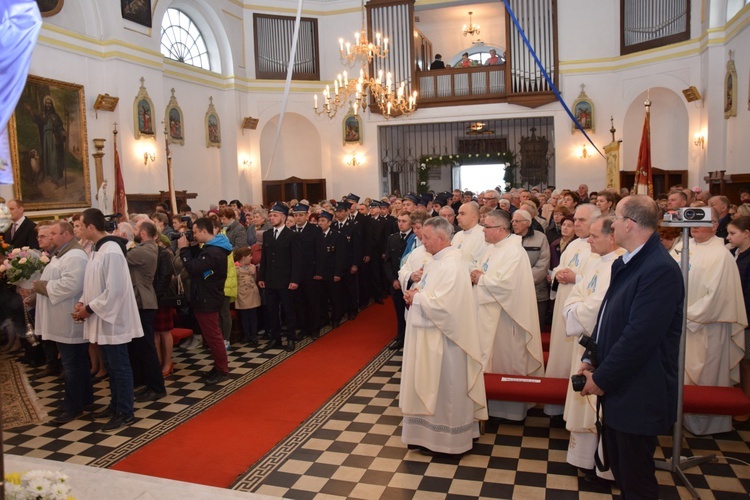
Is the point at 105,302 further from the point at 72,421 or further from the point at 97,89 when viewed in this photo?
the point at 97,89

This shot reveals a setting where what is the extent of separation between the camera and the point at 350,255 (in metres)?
9.96

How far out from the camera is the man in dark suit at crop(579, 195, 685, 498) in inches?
125

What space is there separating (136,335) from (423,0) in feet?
54.6

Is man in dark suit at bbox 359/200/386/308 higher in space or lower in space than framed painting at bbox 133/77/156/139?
lower

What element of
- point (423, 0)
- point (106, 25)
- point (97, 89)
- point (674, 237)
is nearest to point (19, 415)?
point (674, 237)

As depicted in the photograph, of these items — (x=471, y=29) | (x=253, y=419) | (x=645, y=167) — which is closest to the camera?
(x=253, y=419)

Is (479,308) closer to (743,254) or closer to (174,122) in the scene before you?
(743,254)

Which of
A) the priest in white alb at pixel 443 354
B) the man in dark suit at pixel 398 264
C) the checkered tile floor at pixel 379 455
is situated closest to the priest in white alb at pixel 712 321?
the checkered tile floor at pixel 379 455

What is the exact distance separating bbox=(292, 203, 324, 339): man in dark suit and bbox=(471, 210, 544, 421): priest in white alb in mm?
3500

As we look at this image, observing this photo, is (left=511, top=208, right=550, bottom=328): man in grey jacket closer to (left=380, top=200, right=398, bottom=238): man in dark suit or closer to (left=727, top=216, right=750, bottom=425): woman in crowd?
(left=727, top=216, right=750, bottom=425): woman in crowd

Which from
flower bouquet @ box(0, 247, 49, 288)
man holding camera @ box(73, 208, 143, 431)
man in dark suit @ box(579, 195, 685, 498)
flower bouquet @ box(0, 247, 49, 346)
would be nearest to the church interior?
man holding camera @ box(73, 208, 143, 431)

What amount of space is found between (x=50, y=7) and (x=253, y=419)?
10440 mm

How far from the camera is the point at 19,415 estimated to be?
623cm

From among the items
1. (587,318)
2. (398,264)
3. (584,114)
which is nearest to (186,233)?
(398,264)
